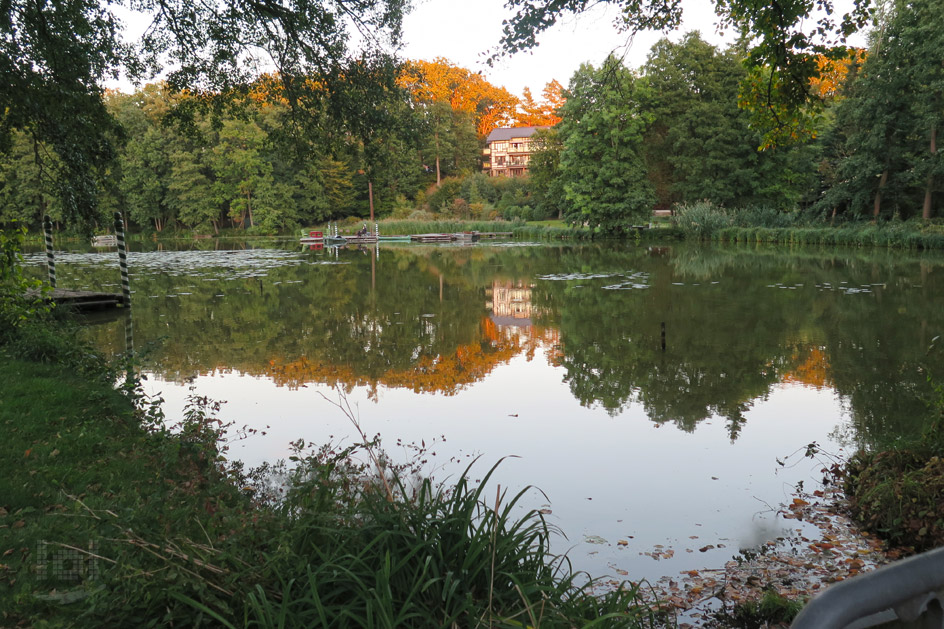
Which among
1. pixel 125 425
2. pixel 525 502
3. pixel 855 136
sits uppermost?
pixel 855 136

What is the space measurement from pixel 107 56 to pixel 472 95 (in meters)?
72.4

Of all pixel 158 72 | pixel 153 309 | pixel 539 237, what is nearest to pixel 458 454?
pixel 158 72

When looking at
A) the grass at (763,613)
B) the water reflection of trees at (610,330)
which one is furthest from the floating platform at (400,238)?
the grass at (763,613)

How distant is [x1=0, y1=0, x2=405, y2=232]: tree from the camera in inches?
303

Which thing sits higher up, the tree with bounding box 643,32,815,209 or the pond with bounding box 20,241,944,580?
the tree with bounding box 643,32,815,209

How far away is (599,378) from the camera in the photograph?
9.26 m

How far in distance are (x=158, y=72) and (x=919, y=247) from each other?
28.6 meters

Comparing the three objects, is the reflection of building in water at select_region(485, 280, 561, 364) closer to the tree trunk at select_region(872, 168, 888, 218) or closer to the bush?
the bush

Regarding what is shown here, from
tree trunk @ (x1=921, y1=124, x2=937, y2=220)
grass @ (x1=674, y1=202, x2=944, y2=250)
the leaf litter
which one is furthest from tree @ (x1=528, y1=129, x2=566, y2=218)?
the leaf litter

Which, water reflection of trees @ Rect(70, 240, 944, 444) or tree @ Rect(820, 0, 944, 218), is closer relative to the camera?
water reflection of trees @ Rect(70, 240, 944, 444)

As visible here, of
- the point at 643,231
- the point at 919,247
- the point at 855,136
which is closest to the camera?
the point at 919,247

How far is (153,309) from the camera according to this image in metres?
16.2

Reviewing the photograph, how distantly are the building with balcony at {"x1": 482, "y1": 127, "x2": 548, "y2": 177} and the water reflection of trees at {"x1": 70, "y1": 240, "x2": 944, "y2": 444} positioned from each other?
2328 inches

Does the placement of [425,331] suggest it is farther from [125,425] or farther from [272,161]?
[272,161]
